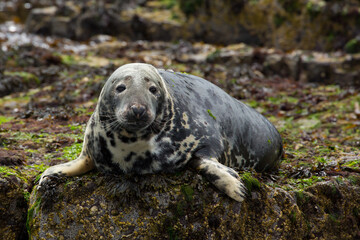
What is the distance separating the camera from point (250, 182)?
3.69m

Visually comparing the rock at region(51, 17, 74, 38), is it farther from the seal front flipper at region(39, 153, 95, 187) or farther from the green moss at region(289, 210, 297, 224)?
the green moss at region(289, 210, 297, 224)

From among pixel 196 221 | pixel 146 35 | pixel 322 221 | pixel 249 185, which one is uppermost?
pixel 249 185

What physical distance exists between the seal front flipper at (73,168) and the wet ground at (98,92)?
0.46 meters

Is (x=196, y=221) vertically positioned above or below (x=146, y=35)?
above

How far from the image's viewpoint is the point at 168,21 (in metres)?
15.6

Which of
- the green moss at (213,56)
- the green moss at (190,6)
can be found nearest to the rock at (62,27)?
the green moss at (190,6)

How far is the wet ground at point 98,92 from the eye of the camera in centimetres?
485

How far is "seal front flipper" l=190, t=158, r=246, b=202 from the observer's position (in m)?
3.51

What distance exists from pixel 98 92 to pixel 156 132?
18.9ft

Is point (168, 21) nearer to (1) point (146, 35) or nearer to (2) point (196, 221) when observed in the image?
(1) point (146, 35)

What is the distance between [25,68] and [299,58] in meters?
7.53

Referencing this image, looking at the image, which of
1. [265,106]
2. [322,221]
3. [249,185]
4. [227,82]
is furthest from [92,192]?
[227,82]

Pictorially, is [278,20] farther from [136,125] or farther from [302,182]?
[136,125]

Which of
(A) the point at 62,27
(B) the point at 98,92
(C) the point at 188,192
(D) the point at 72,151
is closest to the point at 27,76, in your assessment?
(B) the point at 98,92
